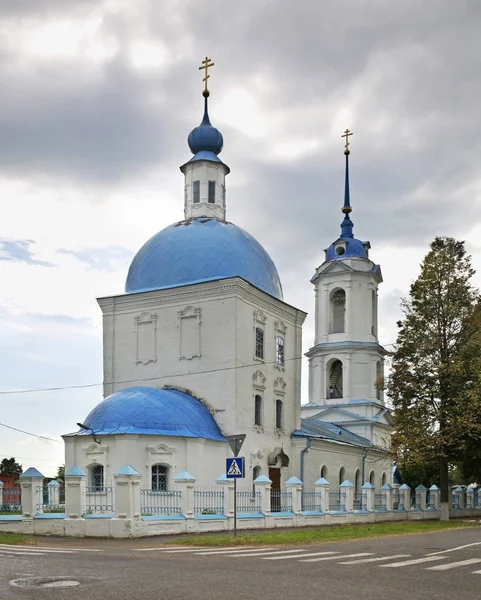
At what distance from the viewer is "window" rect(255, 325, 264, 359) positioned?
32281 millimetres

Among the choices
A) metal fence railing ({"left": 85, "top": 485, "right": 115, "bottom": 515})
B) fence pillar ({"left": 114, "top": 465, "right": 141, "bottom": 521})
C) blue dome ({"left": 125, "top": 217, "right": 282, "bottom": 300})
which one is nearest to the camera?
fence pillar ({"left": 114, "top": 465, "right": 141, "bottom": 521})

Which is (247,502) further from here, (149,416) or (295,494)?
(149,416)

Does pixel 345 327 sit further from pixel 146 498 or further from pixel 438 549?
pixel 438 549

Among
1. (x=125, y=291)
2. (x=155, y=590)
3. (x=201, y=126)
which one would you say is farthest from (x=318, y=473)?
(x=155, y=590)

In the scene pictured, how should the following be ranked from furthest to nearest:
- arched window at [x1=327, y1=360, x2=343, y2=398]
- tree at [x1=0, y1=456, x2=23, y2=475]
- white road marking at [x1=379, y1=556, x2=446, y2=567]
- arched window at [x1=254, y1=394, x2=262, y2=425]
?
tree at [x1=0, y1=456, x2=23, y2=475], arched window at [x1=327, y1=360, x2=343, y2=398], arched window at [x1=254, y1=394, x2=262, y2=425], white road marking at [x1=379, y1=556, x2=446, y2=567]

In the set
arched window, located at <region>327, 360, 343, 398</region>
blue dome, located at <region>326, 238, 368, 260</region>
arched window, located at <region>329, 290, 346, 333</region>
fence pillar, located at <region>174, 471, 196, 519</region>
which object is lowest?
fence pillar, located at <region>174, 471, 196, 519</region>

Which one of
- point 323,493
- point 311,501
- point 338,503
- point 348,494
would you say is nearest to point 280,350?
point 338,503

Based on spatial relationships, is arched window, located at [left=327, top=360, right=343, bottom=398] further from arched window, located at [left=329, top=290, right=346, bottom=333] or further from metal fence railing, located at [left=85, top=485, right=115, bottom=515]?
metal fence railing, located at [left=85, top=485, right=115, bottom=515]

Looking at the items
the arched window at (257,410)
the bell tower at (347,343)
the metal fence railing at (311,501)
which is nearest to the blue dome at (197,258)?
the arched window at (257,410)

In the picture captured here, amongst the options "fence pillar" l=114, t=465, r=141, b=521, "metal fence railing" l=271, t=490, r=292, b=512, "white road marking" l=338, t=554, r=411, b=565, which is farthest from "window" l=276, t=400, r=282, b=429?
"white road marking" l=338, t=554, r=411, b=565

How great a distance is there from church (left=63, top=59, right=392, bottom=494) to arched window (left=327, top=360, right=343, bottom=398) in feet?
19.7

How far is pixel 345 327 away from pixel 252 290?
14.6 m

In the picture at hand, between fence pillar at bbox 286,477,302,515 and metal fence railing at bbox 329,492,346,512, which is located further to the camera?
metal fence railing at bbox 329,492,346,512

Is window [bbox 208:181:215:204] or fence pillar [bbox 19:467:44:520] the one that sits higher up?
window [bbox 208:181:215:204]
